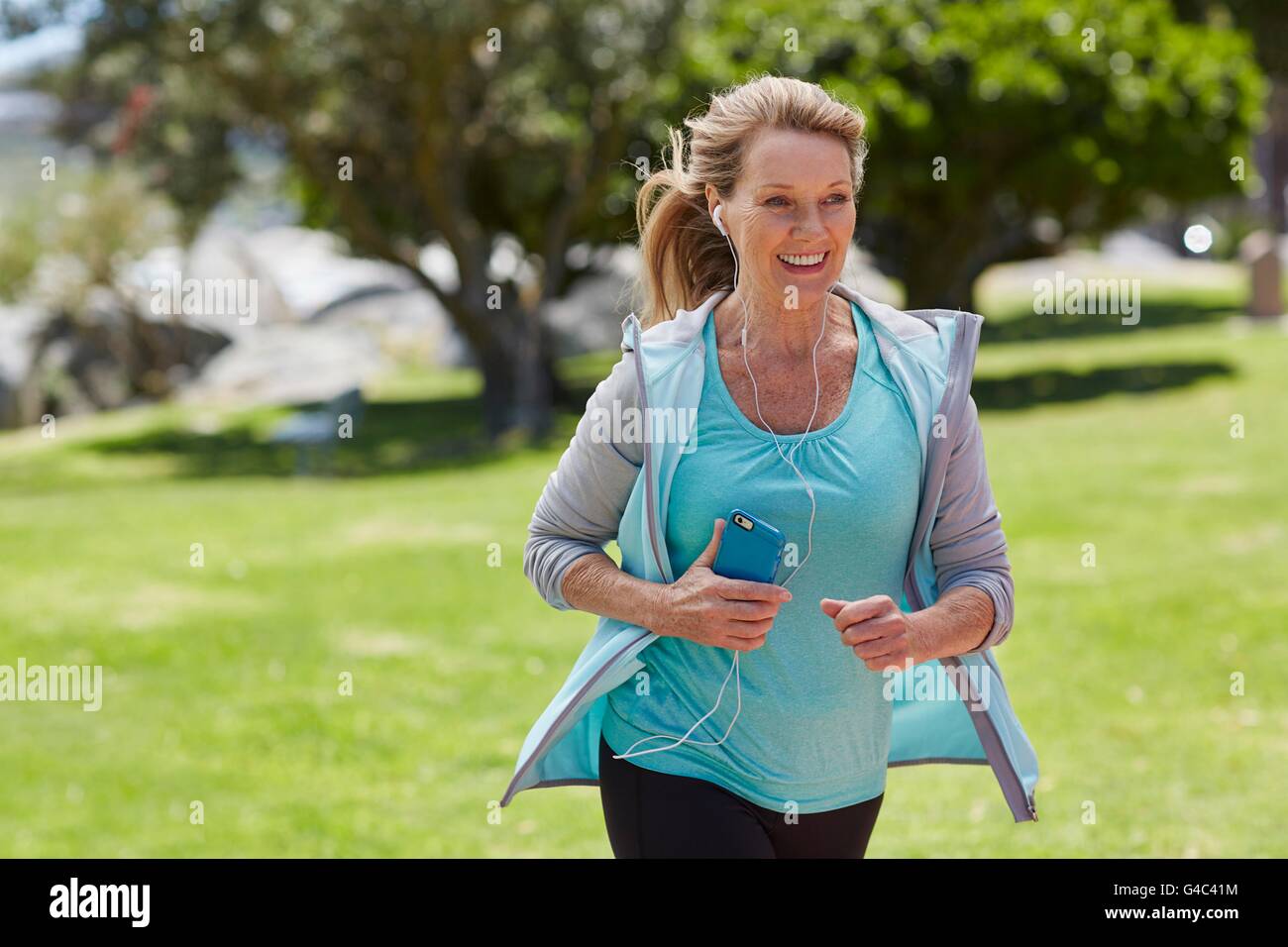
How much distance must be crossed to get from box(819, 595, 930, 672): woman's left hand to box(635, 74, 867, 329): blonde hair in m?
0.82

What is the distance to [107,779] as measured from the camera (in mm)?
6898

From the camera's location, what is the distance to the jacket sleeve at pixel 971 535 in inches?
113

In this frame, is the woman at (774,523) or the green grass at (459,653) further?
the green grass at (459,653)

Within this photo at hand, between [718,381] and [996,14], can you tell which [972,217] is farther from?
[718,381]

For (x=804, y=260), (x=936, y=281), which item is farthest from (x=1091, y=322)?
(x=804, y=260)

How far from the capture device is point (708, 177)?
298cm

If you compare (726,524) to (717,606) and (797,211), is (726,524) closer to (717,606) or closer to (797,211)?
(717,606)

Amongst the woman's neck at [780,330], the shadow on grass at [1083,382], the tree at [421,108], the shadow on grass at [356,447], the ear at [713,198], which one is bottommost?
the woman's neck at [780,330]

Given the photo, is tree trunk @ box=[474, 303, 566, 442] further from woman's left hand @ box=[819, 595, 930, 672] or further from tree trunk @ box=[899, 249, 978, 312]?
woman's left hand @ box=[819, 595, 930, 672]

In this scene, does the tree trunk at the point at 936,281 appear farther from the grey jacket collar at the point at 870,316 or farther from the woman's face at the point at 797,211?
the woman's face at the point at 797,211

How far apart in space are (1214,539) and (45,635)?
7931mm

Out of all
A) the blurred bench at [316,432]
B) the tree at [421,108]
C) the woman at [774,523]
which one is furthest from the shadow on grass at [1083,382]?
the woman at [774,523]

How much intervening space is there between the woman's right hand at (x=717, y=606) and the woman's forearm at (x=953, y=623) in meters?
0.25

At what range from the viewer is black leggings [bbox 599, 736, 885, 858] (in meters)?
2.83
